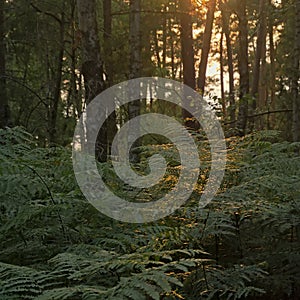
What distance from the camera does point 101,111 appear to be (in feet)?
26.4

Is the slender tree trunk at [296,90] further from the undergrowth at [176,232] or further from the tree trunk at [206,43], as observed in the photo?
the undergrowth at [176,232]

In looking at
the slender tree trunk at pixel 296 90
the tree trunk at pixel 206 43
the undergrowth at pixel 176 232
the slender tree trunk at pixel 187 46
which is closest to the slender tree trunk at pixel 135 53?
the slender tree trunk at pixel 187 46

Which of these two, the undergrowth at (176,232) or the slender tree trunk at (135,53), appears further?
the slender tree trunk at (135,53)

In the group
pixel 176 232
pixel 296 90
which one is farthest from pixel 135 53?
pixel 176 232

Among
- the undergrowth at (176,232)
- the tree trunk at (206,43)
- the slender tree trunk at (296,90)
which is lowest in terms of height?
the undergrowth at (176,232)

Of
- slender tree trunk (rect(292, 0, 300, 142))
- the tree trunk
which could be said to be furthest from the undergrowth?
the tree trunk

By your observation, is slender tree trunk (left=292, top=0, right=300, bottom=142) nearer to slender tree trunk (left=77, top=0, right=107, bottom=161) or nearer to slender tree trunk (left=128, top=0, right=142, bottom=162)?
slender tree trunk (left=128, top=0, right=142, bottom=162)

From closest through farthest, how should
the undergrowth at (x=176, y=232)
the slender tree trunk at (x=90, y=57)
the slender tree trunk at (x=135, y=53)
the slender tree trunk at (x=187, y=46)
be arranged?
the undergrowth at (x=176, y=232) → the slender tree trunk at (x=90, y=57) → the slender tree trunk at (x=135, y=53) → the slender tree trunk at (x=187, y=46)

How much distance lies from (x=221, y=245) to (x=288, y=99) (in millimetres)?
16131

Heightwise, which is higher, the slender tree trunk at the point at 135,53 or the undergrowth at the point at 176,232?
the slender tree trunk at the point at 135,53

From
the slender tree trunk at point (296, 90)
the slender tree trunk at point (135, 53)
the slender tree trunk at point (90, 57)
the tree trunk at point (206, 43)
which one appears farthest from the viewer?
the tree trunk at point (206, 43)

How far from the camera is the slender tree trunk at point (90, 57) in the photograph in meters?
7.98

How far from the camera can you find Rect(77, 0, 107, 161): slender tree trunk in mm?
7984

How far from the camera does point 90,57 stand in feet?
26.8
